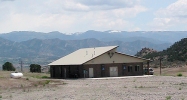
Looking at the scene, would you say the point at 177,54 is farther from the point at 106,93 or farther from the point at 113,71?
the point at 106,93

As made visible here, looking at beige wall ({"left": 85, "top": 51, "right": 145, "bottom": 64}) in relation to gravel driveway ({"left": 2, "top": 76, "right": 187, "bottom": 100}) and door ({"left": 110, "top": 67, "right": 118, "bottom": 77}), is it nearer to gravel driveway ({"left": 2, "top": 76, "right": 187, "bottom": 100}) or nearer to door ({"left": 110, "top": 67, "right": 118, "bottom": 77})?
door ({"left": 110, "top": 67, "right": 118, "bottom": 77})

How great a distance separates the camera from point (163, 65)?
97.3 meters

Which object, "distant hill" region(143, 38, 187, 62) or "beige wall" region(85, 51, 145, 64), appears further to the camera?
"distant hill" region(143, 38, 187, 62)

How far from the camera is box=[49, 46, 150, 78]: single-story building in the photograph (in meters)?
57.1

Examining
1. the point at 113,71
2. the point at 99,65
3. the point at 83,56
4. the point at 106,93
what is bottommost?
the point at 106,93

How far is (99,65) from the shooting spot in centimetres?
5797

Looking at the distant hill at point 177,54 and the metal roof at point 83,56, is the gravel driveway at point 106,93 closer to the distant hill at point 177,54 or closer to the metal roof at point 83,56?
the metal roof at point 83,56

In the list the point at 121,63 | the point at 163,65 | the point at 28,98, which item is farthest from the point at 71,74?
the point at 163,65

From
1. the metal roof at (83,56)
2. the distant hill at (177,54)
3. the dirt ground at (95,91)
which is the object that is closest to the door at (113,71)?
the metal roof at (83,56)

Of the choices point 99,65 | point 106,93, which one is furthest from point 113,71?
point 106,93

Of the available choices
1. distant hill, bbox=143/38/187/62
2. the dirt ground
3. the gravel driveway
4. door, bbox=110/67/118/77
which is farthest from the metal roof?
distant hill, bbox=143/38/187/62

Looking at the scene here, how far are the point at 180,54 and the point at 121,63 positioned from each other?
48.7 meters

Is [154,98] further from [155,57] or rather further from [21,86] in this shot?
[155,57]

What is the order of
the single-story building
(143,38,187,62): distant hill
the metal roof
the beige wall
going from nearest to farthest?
the single-story building < the beige wall < the metal roof < (143,38,187,62): distant hill
